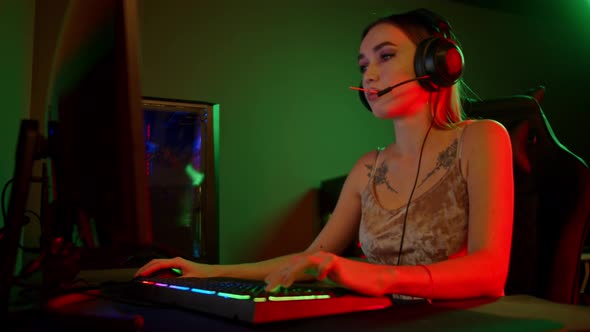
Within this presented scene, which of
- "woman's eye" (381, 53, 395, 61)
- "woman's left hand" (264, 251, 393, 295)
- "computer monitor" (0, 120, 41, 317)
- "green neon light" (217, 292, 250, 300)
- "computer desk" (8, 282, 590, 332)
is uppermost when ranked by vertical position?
"woman's eye" (381, 53, 395, 61)

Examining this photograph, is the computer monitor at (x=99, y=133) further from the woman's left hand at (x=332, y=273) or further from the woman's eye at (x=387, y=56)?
the woman's eye at (x=387, y=56)

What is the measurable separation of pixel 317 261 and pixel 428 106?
77cm

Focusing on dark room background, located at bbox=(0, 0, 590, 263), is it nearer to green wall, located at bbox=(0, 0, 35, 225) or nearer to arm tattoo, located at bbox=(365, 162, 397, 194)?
green wall, located at bbox=(0, 0, 35, 225)

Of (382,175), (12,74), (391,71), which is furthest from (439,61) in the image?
(12,74)

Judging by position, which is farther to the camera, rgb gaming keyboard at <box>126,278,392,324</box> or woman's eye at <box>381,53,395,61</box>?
woman's eye at <box>381,53,395,61</box>

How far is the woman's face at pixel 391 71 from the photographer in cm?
120

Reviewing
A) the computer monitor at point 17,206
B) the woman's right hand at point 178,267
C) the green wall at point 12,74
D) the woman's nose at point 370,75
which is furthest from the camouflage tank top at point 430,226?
the green wall at point 12,74

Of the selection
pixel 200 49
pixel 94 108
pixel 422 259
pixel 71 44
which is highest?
pixel 200 49

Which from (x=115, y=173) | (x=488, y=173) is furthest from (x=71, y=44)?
(x=488, y=173)

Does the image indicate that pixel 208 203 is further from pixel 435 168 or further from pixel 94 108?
pixel 94 108

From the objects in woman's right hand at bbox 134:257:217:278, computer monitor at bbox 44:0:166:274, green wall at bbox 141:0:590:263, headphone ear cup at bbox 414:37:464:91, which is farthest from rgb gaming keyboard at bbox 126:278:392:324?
green wall at bbox 141:0:590:263

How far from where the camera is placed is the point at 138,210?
0.45 meters

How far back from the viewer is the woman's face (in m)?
1.20

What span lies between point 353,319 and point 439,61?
72 centimetres
